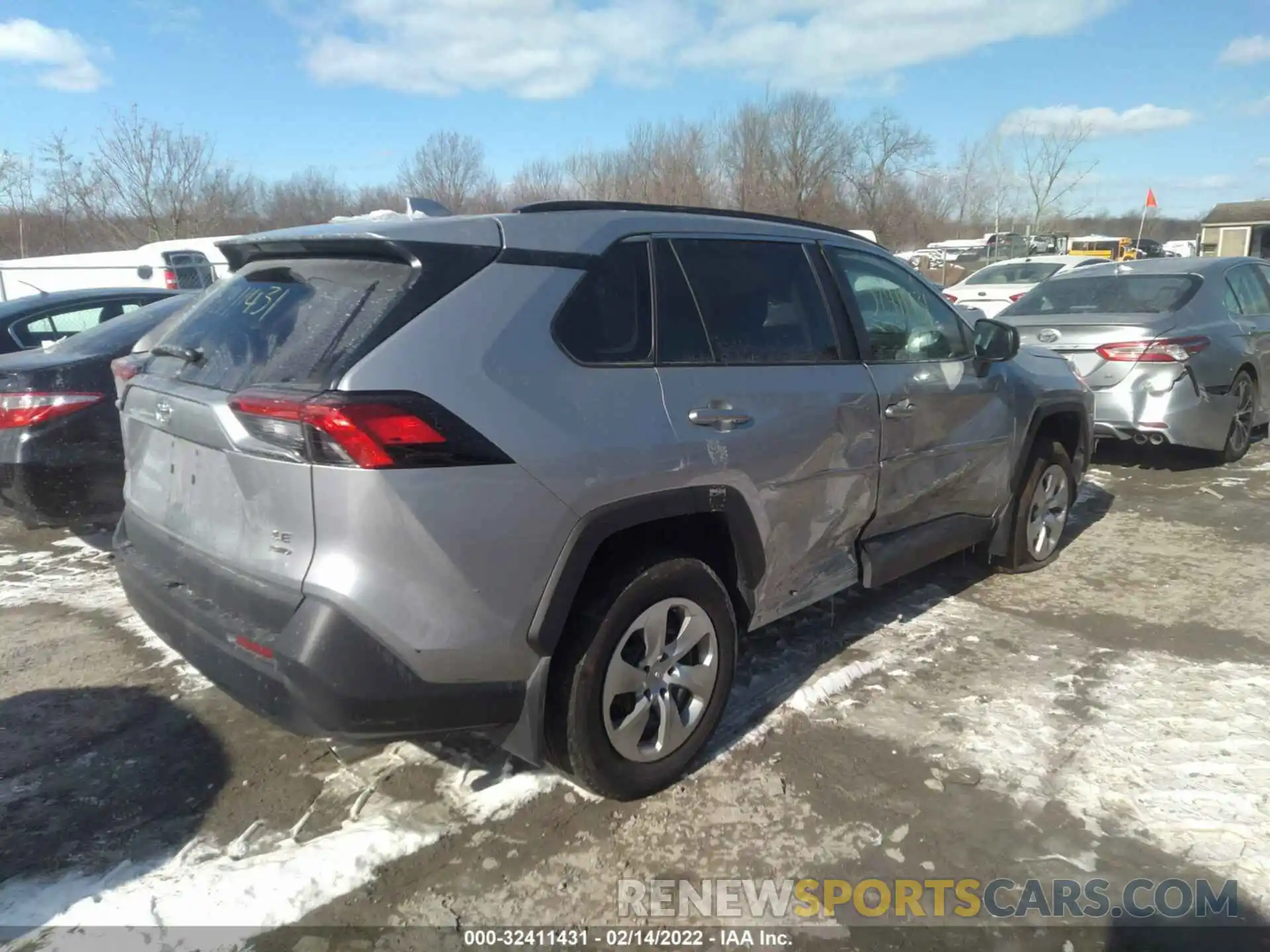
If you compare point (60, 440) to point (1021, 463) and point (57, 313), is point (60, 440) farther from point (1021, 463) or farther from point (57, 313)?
point (1021, 463)

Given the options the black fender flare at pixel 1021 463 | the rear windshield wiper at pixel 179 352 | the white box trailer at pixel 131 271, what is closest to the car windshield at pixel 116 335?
the rear windshield wiper at pixel 179 352

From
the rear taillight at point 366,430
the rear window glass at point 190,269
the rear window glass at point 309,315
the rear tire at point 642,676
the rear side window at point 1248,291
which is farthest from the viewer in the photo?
the rear window glass at point 190,269

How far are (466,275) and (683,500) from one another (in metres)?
0.97

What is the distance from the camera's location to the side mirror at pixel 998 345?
4512 millimetres

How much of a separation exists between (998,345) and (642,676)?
2.71 metres

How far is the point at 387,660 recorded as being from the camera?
93.9 inches

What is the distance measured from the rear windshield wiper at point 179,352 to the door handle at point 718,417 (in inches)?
62.0

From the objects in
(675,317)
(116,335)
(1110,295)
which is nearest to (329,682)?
(675,317)

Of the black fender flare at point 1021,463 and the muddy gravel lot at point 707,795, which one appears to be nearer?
the muddy gravel lot at point 707,795

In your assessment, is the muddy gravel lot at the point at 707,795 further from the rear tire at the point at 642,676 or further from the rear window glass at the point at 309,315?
the rear window glass at the point at 309,315

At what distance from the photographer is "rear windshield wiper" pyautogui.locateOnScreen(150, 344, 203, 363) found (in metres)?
2.88

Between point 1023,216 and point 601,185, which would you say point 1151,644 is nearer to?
point 601,185

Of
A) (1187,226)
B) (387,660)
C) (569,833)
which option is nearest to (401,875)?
(569,833)

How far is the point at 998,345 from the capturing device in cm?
453
